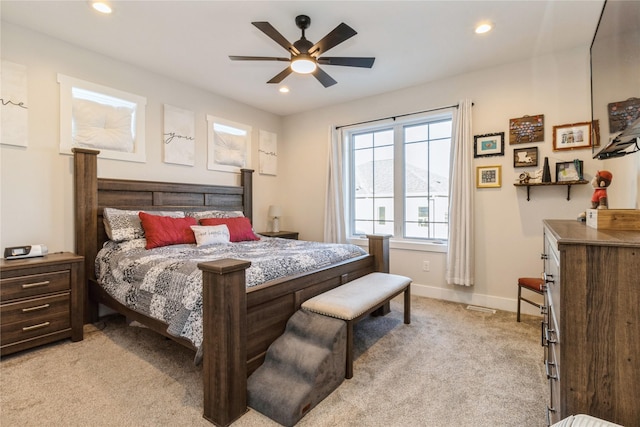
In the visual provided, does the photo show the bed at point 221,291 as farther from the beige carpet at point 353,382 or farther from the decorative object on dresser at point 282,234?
the decorative object on dresser at point 282,234

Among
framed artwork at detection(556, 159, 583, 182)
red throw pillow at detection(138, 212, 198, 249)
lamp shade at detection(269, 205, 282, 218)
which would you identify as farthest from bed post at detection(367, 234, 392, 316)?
lamp shade at detection(269, 205, 282, 218)

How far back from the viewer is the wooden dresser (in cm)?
94

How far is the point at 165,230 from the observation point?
3.03m

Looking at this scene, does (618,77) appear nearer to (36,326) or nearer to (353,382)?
(353,382)

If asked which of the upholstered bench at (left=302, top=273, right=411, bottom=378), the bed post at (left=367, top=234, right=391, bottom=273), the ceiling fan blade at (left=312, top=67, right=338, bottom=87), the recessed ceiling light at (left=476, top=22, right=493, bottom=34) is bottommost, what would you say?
the upholstered bench at (left=302, top=273, right=411, bottom=378)

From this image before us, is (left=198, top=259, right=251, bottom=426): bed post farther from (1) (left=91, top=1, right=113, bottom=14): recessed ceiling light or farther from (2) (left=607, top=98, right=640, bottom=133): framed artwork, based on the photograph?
(1) (left=91, top=1, right=113, bottom=14): recessed ceiling light

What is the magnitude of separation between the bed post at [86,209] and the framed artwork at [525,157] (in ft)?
14.2

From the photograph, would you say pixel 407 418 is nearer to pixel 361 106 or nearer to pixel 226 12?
Result: pixel 226 12

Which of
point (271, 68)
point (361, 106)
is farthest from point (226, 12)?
point (361, 106)

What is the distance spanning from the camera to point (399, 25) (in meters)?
2.62

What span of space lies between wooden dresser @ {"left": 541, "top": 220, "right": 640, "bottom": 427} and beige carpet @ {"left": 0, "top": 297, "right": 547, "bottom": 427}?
810 millimetres

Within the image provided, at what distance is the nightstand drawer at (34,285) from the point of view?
88.5 inches

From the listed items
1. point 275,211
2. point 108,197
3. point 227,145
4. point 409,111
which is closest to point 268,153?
point 227,145

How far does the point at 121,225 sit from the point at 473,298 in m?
3.93
